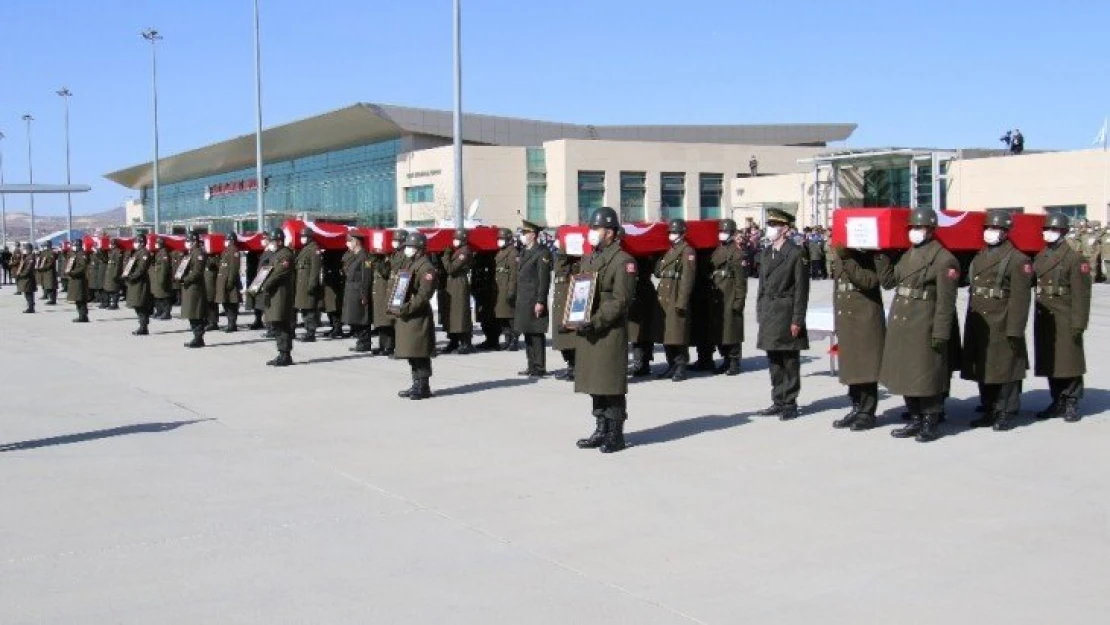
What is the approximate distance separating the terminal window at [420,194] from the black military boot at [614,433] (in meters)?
55.7

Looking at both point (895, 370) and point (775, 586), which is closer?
point (775, 586)

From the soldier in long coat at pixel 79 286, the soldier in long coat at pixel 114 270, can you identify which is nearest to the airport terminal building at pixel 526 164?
the soldier in long coat at pixel 114 270

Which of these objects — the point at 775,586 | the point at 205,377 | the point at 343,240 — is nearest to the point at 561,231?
the point at 205,377

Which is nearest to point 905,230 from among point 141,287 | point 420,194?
point 141,287

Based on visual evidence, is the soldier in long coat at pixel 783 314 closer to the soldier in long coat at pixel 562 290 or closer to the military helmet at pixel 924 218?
the military helmet at pixel 924 218

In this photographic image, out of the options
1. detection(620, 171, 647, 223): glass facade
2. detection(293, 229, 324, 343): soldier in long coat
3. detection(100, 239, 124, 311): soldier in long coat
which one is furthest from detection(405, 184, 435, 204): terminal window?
detection(293, 229, 324, 343): soldier in long coat

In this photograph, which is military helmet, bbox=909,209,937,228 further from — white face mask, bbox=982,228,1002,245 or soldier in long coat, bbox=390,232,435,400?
soldier in long coat, bbox=390,232,435,400

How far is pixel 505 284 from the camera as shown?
17.0 meters

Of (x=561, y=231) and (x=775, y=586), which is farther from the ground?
(x=561, y=231)

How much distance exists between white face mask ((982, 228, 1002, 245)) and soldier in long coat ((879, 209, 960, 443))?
0.73m

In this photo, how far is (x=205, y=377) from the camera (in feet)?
48.0

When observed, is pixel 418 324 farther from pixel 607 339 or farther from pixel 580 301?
pixel 607 339

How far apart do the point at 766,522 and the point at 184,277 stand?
14.2 m

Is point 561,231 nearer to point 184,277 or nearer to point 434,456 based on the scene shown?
point 434,456
